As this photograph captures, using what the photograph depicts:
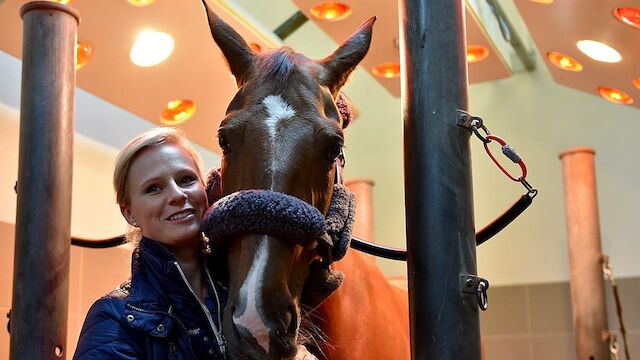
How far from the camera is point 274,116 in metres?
1.31

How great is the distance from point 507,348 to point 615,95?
1.65m

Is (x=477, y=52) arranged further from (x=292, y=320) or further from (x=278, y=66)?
(x=292, y=320)

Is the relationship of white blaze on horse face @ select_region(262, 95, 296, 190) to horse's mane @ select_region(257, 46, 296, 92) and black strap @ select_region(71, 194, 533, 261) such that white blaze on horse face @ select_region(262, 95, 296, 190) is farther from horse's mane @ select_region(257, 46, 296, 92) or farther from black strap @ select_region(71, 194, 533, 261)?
black strap @ select_region(71, 194, 533, 261)

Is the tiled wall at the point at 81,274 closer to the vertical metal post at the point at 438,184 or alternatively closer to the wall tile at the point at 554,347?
the vertical metal post at the point at 438,184

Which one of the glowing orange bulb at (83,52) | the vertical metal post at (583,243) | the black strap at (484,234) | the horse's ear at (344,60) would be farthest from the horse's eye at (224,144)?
the vertical metal post at (583,243)

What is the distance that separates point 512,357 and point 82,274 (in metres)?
2.54

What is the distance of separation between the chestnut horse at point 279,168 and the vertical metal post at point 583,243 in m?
2.40

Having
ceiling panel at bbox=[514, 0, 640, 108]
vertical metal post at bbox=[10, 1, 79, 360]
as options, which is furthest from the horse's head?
ceiling panel at bbox=[514, 0, 640, 108]

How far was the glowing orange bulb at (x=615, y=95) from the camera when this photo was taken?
372 cm

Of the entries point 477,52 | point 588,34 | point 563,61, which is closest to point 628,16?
point 588,34

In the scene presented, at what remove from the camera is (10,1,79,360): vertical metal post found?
1878mm

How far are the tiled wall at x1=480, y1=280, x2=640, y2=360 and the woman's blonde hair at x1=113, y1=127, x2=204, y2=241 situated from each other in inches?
129

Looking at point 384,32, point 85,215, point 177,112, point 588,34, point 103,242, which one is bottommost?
point 103,242

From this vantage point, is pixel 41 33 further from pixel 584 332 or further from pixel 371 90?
pixel 371 90
